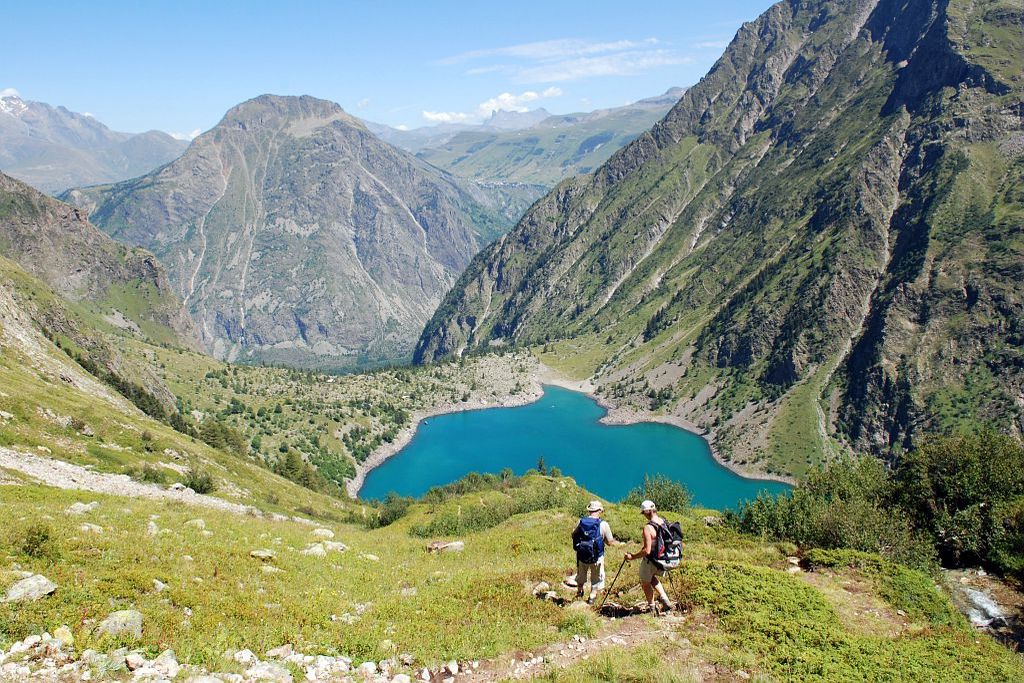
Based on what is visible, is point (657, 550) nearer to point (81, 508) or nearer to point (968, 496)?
point (81, 508)

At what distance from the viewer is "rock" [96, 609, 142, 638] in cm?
1543

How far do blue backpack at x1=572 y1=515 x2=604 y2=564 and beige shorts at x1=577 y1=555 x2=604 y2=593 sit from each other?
771 millimetres

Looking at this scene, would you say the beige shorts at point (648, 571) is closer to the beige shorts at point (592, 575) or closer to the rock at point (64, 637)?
the beige shorts at point (592, 575)

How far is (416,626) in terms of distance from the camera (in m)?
19.5

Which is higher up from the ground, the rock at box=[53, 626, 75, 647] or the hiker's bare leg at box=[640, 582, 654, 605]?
the rock at box=[53, 626, 75, 647]

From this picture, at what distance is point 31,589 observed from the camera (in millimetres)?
15727

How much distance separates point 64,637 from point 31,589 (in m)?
2.27

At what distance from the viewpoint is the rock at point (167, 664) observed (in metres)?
14.4

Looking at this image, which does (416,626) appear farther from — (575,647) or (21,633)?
(21,633)

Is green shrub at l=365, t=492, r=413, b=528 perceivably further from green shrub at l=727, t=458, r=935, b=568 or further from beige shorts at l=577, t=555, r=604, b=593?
beige shorts at l=577, t=555, r=604, b=593

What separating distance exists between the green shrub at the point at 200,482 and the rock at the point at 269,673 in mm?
50440

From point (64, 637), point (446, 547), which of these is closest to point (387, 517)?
point (446, 547)

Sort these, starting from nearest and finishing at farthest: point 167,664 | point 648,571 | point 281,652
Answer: point 167,664 < point 281,652 < point 648,571

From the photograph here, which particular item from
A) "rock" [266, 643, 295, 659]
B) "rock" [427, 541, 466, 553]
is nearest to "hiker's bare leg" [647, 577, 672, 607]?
"rock" [266, 643, 295, 659]
